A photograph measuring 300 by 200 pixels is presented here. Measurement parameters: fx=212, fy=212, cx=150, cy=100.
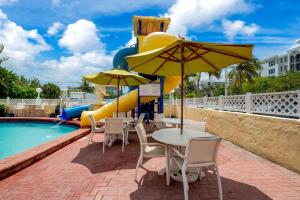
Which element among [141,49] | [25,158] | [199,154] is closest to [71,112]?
[141,49]

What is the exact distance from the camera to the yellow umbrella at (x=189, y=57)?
3.16m

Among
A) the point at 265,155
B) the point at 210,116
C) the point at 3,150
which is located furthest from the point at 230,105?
the point at 3,150

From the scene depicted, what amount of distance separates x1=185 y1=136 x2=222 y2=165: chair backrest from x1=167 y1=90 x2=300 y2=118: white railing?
2.30 meters

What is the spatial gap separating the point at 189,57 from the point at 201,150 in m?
1.97

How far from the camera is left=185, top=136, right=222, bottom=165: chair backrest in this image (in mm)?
2785

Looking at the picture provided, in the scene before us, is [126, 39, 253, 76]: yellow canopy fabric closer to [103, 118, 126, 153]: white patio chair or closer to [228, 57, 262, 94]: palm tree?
[103, 118, 126, 153]: white patio chair

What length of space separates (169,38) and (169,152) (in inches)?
258

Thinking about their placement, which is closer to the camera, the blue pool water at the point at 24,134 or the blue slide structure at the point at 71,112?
the blue pool water at the point at 24,134

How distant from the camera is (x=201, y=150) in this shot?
2879mm

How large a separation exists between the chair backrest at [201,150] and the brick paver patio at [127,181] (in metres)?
0.61

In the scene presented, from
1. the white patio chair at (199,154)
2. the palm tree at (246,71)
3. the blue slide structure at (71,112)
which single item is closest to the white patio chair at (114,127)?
the white patio chair at (199,154)

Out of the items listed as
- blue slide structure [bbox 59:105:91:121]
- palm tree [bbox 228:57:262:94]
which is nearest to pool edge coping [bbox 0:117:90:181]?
blue slide structure [bbox 59:105:91:121]

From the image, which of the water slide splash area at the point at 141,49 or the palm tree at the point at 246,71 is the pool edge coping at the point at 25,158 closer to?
the water slide splash area at the point at 141,49

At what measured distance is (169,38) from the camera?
899cm
